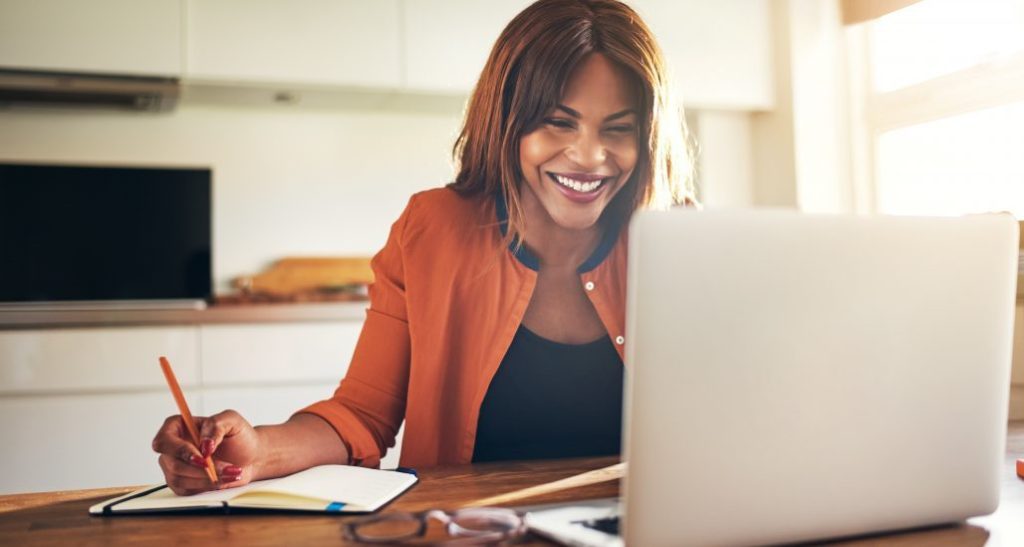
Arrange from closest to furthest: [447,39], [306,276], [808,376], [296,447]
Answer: [808,376] < [296,447] < [447,39] < [306,276]

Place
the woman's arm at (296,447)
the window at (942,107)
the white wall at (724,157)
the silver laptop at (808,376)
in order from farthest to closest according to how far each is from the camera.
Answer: the white wall at (724,157) < the window at (942,107) < the woman's arm at (296,447) < the silver laptop at (808,376)

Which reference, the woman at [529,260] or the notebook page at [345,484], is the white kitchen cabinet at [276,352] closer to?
the woman at [529,260]

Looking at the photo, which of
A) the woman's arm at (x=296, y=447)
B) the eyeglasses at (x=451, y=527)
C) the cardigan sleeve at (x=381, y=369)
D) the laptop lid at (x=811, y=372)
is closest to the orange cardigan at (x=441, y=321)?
the cardigan sleeve at (x=381, y=369)

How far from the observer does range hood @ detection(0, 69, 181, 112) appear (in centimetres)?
273

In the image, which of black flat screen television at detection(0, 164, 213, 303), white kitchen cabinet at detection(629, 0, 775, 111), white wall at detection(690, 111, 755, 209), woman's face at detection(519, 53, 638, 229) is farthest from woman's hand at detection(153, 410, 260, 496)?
white wall at detection(690, 111, 755, 209)

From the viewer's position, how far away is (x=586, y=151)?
1418mm

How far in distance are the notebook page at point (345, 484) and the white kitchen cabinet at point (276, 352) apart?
184cm

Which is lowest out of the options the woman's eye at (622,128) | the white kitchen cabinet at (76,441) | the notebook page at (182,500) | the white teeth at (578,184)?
the white kitchen cabinet at (76,441)

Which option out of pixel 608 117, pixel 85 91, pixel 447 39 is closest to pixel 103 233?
pixel 85 91

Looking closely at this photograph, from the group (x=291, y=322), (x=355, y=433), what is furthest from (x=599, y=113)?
(x=291, y=322)

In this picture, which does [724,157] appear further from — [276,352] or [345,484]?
[345,484]

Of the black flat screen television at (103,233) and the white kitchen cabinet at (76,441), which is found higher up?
the black flat screen television at (103,233)

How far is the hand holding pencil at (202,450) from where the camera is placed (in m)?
0.96

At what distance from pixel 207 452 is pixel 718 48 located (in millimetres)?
2776
